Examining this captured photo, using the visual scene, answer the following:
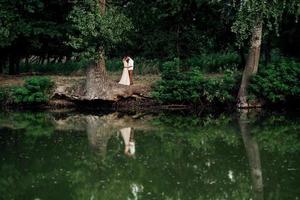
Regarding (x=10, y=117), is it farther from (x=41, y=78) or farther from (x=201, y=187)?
(x=201, y=187)

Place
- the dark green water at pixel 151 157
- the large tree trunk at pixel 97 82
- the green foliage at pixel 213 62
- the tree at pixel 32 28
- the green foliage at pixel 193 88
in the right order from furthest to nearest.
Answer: the green foliage at pixel 213 62 < the tree at pixel 32 28 < the large tree trunk at pixel 97 82 < the green foliage at pixel 193 88 < the dark green water at pixel 151 157

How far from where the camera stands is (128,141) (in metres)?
23.1

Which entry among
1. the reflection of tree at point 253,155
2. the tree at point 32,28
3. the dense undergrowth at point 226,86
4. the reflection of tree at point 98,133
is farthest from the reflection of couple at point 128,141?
the tree at point 32,28

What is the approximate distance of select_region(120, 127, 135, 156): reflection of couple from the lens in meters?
21.0

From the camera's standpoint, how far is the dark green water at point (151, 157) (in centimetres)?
1571

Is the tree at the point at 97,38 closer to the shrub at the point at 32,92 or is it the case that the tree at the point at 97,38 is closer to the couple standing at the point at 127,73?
the couple standing at the point at 127,73

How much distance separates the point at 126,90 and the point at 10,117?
5824 millimetres

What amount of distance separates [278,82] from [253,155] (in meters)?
11.9

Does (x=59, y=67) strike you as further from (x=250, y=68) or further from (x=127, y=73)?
(x=250, y=68)

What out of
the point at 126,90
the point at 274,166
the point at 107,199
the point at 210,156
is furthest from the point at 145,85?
the point at 107,199

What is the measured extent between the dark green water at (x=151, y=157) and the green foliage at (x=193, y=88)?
2.25m

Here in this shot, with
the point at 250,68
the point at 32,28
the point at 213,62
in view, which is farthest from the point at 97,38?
the point at 213,62

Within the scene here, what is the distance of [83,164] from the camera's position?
18984 millimetres

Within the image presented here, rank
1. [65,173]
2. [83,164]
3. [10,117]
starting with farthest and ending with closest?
1. [10,117]
2. [83,164]
3. [65,173]
